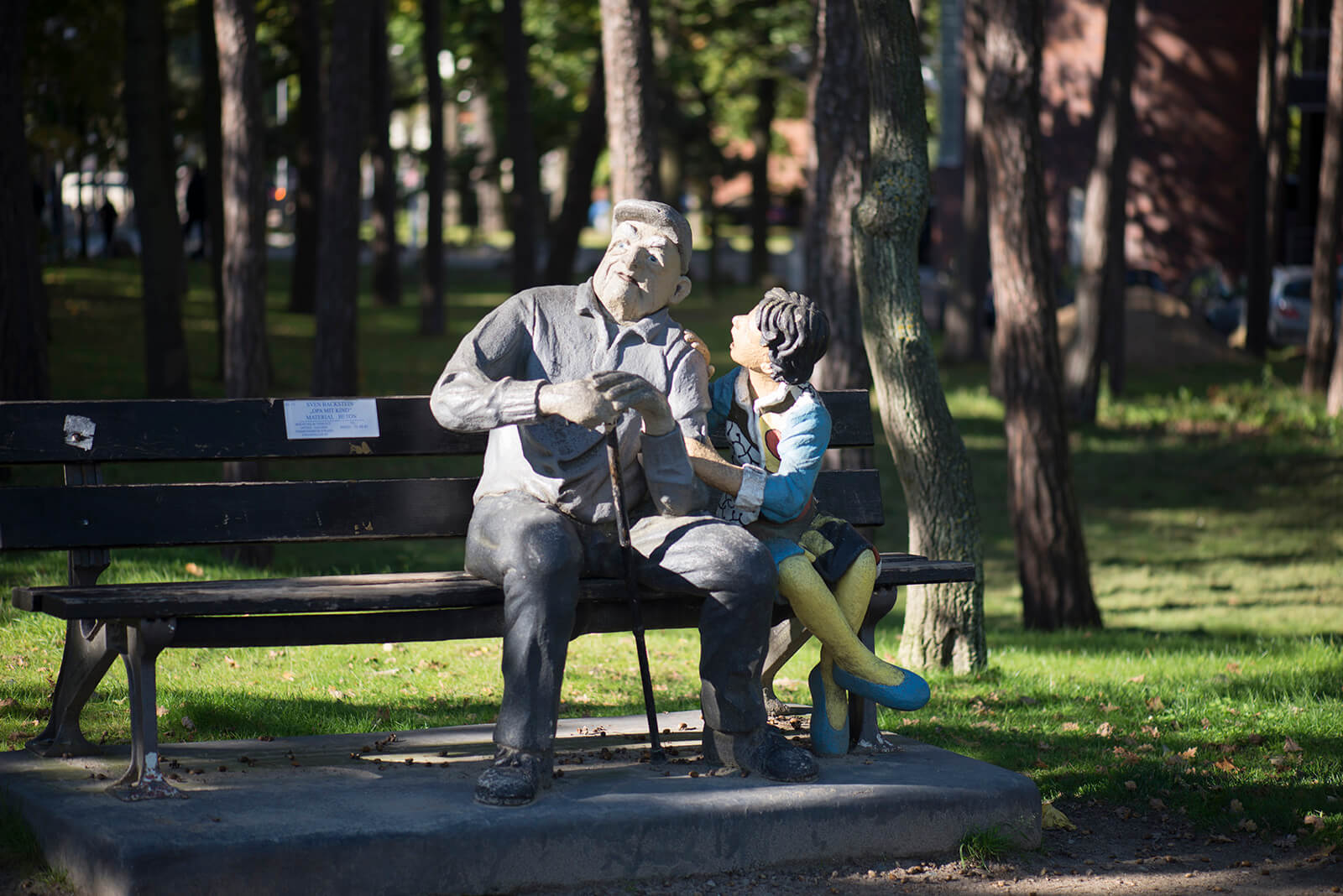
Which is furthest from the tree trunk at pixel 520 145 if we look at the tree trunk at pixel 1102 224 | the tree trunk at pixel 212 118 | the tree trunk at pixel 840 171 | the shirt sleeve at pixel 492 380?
the shirt sleeve at pixel 492 380

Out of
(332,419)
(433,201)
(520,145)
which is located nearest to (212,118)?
(520,145)

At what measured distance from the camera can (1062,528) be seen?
Result: 855cm

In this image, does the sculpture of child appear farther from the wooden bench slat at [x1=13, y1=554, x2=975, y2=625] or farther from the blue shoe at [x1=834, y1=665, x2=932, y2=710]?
the wooden bench slat at [x1=13, y1=554, x2=975, y2=625]

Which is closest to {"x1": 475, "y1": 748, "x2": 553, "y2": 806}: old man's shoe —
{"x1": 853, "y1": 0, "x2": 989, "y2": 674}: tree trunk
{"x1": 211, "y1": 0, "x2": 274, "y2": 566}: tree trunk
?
{"x1": 853, "y1": 0, "x2": 989, "y2": 674}: tree trunk

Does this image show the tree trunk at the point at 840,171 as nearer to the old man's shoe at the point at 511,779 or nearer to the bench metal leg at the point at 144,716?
the old man's shoe at the point at 511,779

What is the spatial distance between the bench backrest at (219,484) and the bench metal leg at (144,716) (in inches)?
22.7

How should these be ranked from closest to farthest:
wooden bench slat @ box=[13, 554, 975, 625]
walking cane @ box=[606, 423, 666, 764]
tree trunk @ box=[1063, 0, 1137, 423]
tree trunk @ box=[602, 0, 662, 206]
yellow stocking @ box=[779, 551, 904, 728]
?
wooden bench slat @ box=[13, 554, 975, 625] < walking cane @ box=[606, 423, 666, 764] < yellow stocking @ box=[779, 551, 904, 728] < tree trunk @ box=[602, 0, 662, 206] < tree trunk @ box=[1063, 0, 1137, 423]

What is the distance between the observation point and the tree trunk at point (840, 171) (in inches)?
353

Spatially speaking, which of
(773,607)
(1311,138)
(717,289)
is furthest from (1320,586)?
(1311,138)

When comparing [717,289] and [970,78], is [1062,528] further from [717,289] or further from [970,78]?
[717,289]

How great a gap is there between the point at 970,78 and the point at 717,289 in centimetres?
1196

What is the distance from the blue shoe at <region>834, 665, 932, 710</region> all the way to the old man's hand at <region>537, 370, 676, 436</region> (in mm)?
1100

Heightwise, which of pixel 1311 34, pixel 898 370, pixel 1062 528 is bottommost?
pixel 1062 528

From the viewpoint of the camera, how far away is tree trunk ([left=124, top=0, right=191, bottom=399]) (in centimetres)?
1310
